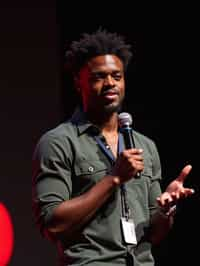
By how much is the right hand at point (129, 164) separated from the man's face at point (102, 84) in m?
0.31

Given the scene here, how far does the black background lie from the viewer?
3.54 metres

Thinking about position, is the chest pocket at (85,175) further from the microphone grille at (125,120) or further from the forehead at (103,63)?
the forehead at (103,63)

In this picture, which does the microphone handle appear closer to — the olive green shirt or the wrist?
the olive green shirt

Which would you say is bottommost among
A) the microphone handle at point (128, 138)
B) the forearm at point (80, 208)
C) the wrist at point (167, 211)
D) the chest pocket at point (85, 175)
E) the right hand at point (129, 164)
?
the wrist at point (167, 211)

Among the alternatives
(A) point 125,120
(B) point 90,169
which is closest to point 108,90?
(A) point 125,120

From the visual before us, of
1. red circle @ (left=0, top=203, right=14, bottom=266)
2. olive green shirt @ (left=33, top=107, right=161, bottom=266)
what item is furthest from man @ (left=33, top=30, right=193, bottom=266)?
red circle @ (left=0, top=203, right=14, bottom=266)

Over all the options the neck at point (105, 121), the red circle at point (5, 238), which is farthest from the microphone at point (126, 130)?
the red circle at point (5, 238)

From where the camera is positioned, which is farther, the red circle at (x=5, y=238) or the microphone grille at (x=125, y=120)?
the red circle at (x=5, y=238)

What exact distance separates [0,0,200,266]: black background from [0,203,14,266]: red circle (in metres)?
0.37

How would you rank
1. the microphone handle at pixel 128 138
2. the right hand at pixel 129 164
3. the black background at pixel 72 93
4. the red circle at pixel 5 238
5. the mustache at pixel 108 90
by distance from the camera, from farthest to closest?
the black background at pixel 72 93
the red circle at pixel 5 238
the mustache at pixel 108 90
the microphone handle at pixel 128 138
the right hand at pixel 129 164

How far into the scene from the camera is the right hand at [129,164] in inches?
74.5

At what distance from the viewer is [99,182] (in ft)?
6.44

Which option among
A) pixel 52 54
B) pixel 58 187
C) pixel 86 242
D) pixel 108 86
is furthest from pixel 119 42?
pixel 52 54

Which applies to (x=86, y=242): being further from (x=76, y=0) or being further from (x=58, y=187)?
(x=76, y=0)
